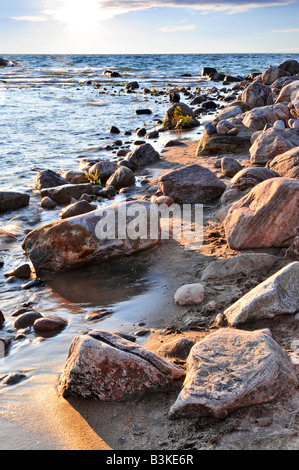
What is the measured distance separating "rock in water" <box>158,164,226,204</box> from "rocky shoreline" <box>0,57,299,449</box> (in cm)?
1

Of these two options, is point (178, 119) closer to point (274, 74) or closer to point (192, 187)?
point (192, 187)

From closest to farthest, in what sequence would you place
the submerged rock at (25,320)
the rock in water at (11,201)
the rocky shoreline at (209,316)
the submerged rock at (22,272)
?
the rocky shoreline at (209,316), the submerged rock at (25,320), the submerged rock at (22,272), the rock in water at (11,201)

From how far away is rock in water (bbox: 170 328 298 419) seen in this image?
→ 231 cm

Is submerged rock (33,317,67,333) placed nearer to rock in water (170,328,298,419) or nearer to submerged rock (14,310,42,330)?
submerged rock (14,310,42,330)

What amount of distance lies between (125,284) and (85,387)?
1.80 meters

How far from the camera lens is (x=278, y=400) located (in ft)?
7.72

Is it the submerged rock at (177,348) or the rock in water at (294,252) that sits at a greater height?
the rock in water at (294,252)

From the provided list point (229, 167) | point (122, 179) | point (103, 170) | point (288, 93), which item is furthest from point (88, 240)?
point (288, 93)

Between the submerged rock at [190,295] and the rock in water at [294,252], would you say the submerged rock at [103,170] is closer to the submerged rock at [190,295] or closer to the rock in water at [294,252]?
the submerged rock at [190,295]

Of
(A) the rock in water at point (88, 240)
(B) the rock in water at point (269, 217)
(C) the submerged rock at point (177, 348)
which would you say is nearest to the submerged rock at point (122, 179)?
(A) the rock in water at point (88, 240)

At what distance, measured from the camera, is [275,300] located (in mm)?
3078

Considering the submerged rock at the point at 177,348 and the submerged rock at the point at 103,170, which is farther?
the submerged rock at the point at 103,170

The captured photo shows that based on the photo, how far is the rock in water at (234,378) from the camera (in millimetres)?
2314
